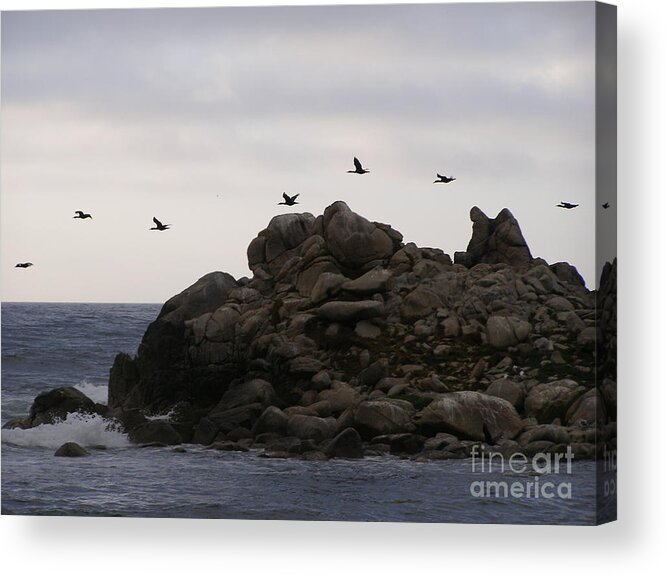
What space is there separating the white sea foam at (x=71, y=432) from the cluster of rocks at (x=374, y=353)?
0.45ft

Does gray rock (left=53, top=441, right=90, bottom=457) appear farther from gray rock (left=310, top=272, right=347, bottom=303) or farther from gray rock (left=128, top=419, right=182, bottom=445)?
gray rock (left=310, top=272, right=347, bottom=303)

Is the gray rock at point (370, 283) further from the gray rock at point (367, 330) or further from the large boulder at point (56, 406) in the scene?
the large boulder at point (56, 406)

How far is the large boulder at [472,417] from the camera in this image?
1487cm

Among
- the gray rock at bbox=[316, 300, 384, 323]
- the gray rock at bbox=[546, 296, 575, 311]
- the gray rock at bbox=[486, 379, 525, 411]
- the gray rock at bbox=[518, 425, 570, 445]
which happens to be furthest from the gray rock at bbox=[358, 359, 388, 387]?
the gray rock at bbox=[546, 296, 575, 311]

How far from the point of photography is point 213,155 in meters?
15.6

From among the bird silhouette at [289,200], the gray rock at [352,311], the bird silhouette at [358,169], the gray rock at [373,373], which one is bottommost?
the gray rock at [373,373]

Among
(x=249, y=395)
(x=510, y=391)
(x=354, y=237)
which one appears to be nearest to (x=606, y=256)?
(x=510, y=391)

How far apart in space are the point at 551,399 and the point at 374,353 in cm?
187

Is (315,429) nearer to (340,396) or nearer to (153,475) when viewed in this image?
(340,396)

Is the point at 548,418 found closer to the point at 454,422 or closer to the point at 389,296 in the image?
the point at 454,422

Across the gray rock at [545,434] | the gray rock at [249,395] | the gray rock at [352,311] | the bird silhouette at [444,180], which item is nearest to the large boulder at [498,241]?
the bird silhouette at [444,180]

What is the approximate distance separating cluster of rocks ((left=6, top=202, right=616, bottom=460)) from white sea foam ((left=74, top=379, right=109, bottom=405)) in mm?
111

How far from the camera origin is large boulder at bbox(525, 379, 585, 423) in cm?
1470

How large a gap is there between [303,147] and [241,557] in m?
4.30
